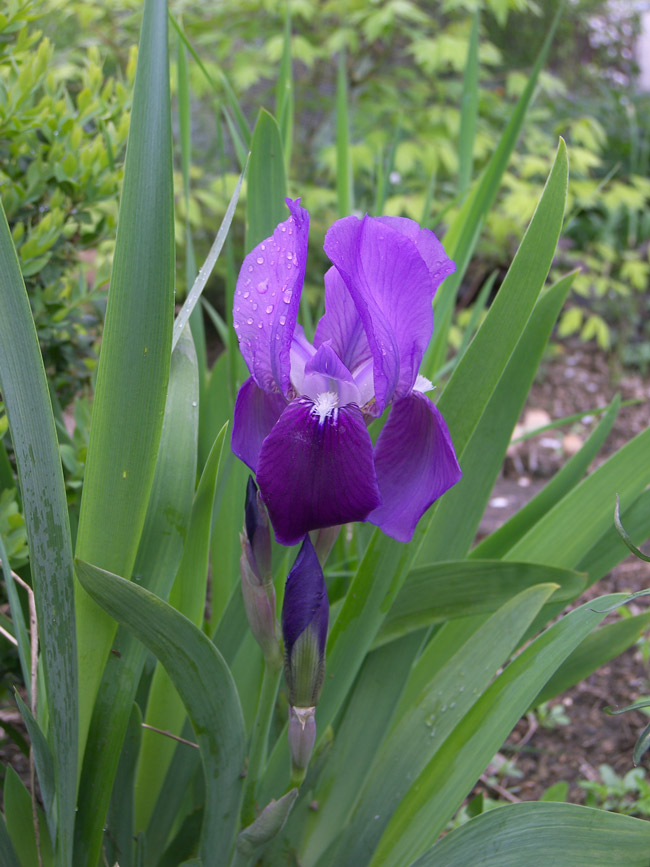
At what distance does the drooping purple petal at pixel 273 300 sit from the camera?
57 cm

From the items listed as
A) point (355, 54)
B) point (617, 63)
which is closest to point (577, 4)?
point (617, 63)

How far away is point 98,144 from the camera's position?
995mm

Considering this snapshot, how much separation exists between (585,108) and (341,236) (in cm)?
453

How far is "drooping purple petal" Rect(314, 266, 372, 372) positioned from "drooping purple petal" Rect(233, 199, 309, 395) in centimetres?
6

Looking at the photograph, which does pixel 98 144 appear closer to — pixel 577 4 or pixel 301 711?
pixel 301 711

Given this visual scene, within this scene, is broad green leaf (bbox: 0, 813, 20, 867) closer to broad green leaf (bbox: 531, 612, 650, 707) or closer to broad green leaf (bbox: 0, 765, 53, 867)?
broad green leaf (bbox: 0, 765, 53, 867)

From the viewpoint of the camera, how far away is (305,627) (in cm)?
61

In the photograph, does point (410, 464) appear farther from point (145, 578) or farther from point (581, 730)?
point (581, 730)

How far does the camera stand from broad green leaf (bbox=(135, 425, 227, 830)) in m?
0.71

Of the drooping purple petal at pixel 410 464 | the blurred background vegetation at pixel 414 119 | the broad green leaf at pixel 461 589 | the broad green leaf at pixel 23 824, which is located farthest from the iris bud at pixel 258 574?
the blurred background vegetation at pixel 414 119

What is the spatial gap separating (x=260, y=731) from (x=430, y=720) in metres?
0.21

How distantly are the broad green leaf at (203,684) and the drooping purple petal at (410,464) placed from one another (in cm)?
18

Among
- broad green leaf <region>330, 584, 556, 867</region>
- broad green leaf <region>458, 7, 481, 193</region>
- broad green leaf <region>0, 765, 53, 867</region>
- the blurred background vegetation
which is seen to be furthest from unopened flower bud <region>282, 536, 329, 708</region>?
the blurred background vegetation

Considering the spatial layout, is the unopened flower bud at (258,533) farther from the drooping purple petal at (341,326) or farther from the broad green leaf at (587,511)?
the broad green leaf at (587,511)
